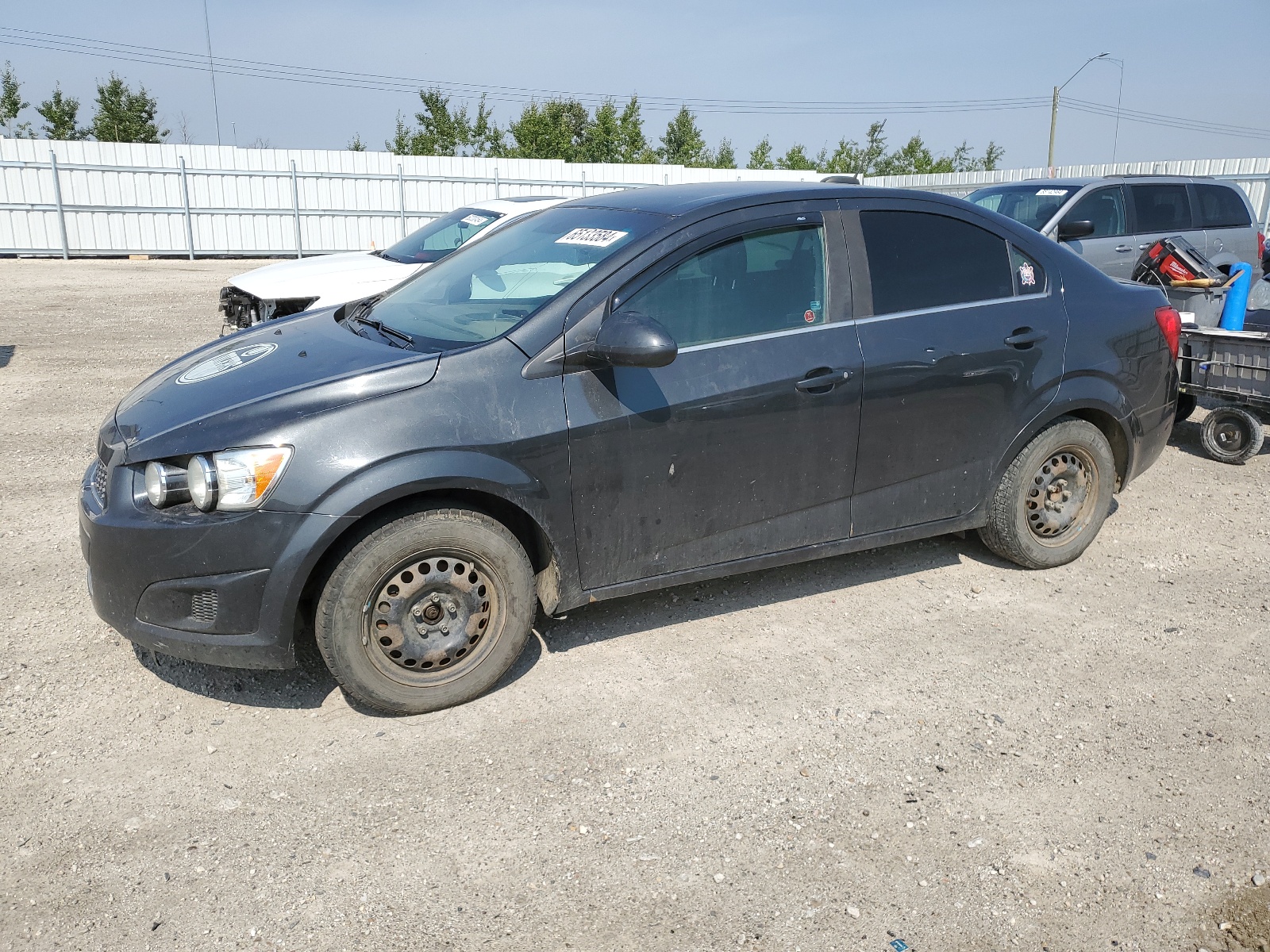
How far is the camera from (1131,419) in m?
5.06

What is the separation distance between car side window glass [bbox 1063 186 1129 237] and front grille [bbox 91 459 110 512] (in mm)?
9594

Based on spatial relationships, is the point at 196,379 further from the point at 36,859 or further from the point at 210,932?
the point at 210,932

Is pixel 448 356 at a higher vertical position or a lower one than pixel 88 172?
lower

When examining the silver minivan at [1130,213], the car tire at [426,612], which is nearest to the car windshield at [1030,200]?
the silver minivan at [1130,213]

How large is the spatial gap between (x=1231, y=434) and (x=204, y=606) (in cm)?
690

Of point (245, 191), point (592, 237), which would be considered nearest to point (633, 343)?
point (592, 237)

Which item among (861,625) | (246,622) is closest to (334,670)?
(246,622)

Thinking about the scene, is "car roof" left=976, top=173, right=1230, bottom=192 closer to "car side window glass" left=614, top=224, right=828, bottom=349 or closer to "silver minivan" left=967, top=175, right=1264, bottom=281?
"silver minivan" left=967, top=175, right=1264, bottom=281

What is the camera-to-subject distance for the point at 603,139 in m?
46.8

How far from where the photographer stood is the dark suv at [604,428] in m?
3.40

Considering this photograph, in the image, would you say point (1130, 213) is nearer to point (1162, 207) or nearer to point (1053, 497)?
point (1162, 207)

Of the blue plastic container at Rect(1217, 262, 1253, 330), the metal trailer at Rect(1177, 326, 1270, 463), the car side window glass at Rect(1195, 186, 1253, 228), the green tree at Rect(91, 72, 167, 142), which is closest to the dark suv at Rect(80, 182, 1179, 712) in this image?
the metal trailer at Rect(1177, 326, 1270, 463)

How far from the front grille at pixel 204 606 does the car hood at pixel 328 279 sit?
563 centimetres

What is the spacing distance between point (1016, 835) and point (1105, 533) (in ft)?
10.3
